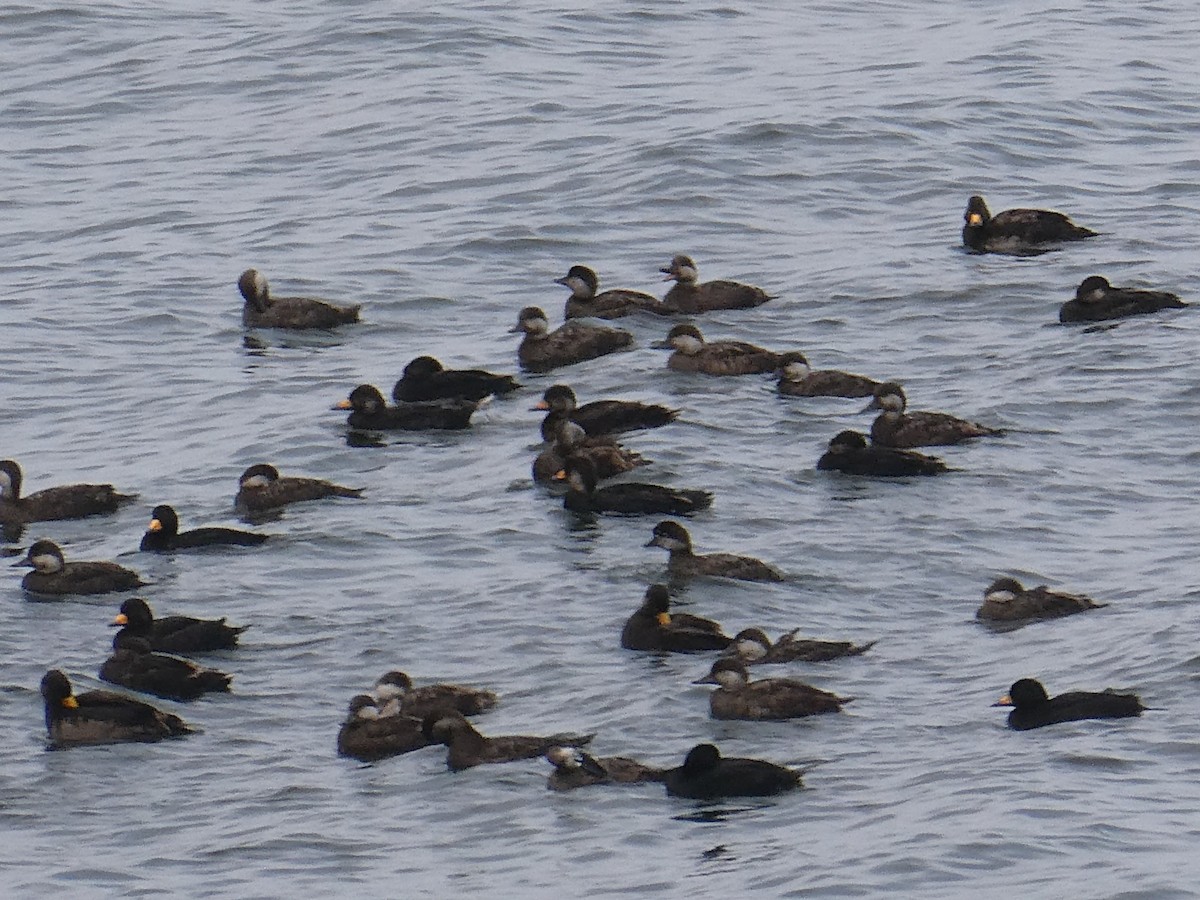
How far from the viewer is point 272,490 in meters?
20.6

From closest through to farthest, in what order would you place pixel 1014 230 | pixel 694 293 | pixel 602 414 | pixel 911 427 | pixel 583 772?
pixel 583 772, pixel 911 427, pixel 602 414, pixel 694 293, pixel 1014 230

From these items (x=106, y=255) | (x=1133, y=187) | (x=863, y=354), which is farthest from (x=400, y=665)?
(x=1133, y=187)

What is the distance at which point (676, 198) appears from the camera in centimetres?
3014

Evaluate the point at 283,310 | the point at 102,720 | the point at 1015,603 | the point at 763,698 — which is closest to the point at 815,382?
the point at 1015,603

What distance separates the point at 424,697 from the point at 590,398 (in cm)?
766

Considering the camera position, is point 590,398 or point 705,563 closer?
point 705,563

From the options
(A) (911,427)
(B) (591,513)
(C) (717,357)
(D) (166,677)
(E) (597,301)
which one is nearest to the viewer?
(D) (166,677)

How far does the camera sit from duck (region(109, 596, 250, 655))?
17.4m

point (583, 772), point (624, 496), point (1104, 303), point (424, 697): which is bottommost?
point (583, 772)

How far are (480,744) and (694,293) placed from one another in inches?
413

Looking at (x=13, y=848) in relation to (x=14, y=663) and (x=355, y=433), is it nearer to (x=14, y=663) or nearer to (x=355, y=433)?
(x=14, y=663)

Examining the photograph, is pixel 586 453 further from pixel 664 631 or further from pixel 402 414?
pixel 664 631

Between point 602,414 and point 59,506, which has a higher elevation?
point 602,414

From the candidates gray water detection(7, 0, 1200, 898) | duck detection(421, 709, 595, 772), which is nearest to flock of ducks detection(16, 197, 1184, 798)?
duck detection(421, 709, 595, 772)
